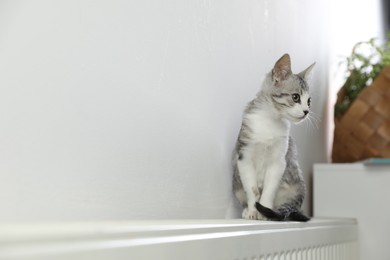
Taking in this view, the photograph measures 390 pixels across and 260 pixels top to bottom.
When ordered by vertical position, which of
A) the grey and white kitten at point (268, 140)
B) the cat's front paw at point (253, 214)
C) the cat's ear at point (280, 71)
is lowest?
the cat's front paw at point (253, 214)

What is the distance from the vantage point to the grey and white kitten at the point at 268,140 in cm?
106

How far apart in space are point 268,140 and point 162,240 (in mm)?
528

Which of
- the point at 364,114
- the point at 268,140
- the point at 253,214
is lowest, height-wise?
the point at 253,214

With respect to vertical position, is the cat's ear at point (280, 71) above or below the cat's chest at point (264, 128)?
above

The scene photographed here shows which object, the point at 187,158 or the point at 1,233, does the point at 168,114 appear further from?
the point at 1,233

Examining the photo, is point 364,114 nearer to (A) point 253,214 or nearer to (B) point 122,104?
(A) point 253,214

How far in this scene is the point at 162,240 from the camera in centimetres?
57

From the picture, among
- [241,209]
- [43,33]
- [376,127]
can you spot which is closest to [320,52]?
[376,127]

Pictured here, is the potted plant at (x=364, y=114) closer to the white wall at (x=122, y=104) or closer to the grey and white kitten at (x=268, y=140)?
the white wall at (x=122, y=104)

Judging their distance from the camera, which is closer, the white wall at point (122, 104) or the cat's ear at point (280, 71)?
the white wall at point (122, 104)

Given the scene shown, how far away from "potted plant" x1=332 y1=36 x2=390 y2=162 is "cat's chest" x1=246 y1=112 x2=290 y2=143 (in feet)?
2.45

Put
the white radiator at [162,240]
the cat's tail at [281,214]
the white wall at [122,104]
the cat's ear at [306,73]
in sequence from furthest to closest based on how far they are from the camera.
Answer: the cat's ear at [306,73] → the cat's tail at [281,214] → the white wall at [122,104] → the white radiator at [162,240]

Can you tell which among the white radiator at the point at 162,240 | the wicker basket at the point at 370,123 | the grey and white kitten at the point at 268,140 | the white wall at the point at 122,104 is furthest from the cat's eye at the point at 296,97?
the wicker basket at the point at 370,123

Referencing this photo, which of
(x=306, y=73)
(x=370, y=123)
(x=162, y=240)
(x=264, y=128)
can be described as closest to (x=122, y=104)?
(x=162, y=240)
